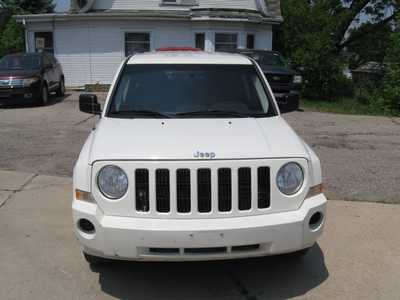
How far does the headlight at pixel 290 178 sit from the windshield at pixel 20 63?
47.2 feet

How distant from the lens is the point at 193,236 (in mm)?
3488

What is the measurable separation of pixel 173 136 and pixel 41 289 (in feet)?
5.18

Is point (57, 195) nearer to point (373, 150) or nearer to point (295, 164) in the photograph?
point (295, 164)

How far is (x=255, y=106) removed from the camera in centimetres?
496

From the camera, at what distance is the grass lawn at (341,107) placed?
667 inches

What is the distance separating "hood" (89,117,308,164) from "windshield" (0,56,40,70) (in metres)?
13.2

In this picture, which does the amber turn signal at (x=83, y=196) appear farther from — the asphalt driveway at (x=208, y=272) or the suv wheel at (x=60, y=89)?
the suv wheel at (x=60, y=89)

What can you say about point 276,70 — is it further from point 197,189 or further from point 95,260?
point 197,189

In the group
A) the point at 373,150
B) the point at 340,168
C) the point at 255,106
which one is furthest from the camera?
the point at 373,150

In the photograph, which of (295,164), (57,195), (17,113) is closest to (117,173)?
(295,164)

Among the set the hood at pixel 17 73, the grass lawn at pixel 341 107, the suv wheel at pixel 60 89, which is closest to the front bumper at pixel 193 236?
the hood at pixel 17 73

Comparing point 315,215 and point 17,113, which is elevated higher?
point 315,215

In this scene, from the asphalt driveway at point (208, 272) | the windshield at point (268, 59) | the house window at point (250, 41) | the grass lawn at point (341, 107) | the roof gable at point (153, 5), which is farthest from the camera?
the house window at point (250, 41)

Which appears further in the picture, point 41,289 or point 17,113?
point 17,113
